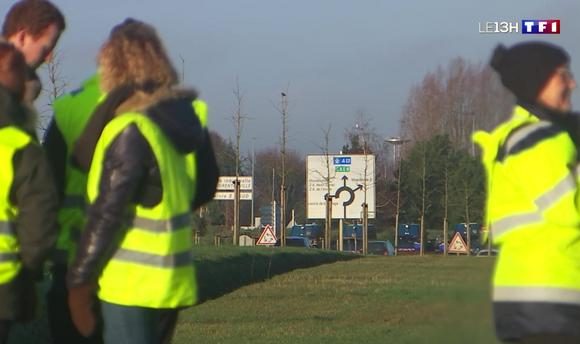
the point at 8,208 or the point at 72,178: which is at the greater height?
the point at 72,178

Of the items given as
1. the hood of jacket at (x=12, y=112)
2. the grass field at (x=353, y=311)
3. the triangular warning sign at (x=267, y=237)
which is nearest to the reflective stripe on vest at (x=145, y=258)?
the hood of jacket at (x=12, y=112)

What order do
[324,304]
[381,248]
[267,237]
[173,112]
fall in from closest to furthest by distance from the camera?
[173,112], [324,304], [267,237], [381,248]

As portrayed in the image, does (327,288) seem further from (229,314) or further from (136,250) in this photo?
(136,250)

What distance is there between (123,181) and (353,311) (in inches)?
499

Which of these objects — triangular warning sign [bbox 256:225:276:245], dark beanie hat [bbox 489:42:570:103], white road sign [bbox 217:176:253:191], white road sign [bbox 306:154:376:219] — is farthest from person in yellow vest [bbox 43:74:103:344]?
white road sign [bbox 306:154:376:219]

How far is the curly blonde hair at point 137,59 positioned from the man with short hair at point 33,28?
0.41 meters

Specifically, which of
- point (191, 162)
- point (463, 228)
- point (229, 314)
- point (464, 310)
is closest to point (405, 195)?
point (463, 228)

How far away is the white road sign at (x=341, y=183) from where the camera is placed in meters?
51.2

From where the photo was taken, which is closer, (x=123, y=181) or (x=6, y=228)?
(x=123, y=181)

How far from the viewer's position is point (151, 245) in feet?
14.5

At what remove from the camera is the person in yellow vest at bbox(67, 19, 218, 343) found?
14.3 ft

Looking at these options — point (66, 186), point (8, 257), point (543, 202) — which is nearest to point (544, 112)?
point (543, 202)

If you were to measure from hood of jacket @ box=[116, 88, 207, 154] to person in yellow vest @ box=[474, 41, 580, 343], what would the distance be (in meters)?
1.18

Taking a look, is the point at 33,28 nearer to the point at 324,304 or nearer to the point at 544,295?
the point at 544,295
